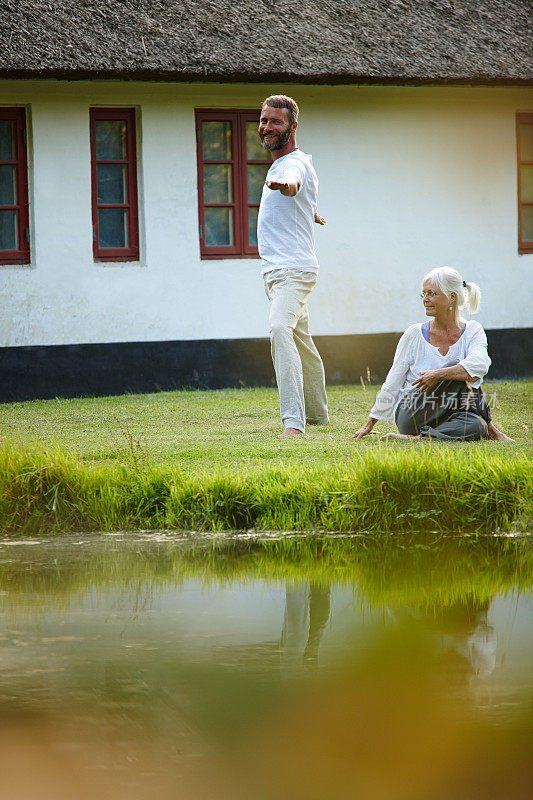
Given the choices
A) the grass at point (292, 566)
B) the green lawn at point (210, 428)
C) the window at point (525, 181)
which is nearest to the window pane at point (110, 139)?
the green lawn at point (210, 428)

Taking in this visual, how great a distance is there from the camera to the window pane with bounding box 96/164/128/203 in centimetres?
1108

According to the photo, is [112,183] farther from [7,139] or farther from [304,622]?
[304,622]

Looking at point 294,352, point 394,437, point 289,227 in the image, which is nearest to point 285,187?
point 289,227

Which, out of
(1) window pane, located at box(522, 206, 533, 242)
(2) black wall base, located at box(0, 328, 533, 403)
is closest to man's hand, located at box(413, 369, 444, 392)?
(2) black wall base, located at box(0, 328, 533, 403)

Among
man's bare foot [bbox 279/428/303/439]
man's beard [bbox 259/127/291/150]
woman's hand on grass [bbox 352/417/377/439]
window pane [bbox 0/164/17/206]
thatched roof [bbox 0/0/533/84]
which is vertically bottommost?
man's bare foot [bbox 279/428/303/439]

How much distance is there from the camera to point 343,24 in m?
11.4

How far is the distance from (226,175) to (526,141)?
345 cm

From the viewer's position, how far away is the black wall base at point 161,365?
35.2 ft

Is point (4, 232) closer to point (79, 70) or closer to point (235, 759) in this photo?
point (79, 70)

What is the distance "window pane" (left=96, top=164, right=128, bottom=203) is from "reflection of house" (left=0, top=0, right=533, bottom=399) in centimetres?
2

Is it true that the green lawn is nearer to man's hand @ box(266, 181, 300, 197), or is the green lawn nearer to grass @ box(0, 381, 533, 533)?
grass @ box(0, 381, 533, 533)

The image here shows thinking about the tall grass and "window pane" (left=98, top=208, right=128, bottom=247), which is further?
"window pane" (left=98, top=208, right=128, bottom=247)

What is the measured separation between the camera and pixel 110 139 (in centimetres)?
1109

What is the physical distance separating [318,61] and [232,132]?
1136 millimetres
